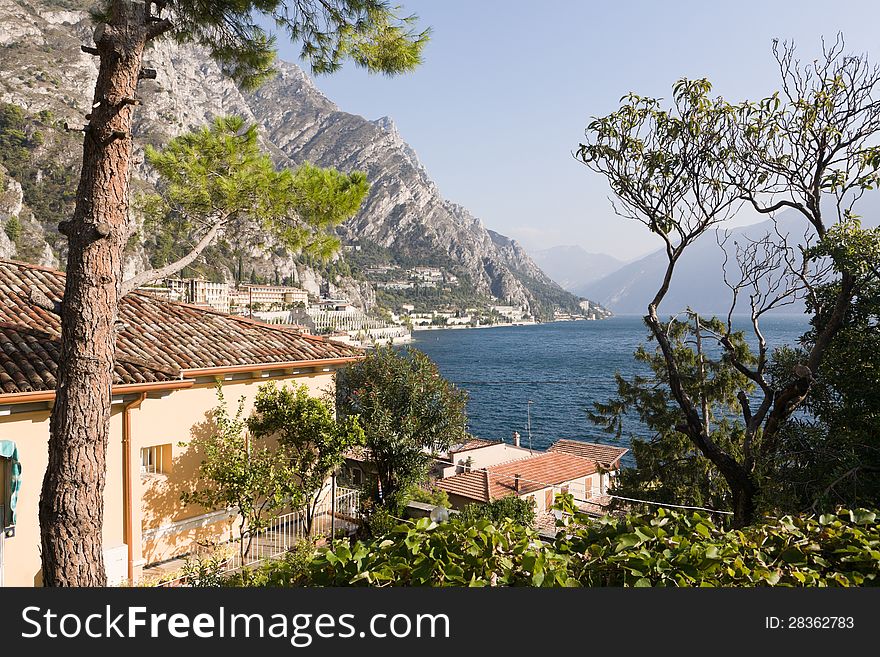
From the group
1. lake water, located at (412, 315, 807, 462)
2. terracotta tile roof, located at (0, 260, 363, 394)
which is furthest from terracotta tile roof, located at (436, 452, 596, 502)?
terracotta tile roof, located at (0, 260, 363, 394)

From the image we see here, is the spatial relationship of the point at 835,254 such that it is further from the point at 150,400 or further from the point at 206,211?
the point at 150,400

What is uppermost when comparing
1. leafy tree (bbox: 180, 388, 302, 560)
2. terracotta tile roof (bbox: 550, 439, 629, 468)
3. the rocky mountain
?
the rocky mountain

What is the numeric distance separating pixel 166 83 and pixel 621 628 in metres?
137

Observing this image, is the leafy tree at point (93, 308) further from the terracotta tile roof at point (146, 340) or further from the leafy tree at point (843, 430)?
the leafy tree at point (843, 430)

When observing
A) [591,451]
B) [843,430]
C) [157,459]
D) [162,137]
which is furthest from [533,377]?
[162,137]

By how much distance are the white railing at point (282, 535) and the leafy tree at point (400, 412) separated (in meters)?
1.10

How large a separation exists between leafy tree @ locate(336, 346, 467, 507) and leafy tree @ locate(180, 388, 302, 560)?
3303 mm

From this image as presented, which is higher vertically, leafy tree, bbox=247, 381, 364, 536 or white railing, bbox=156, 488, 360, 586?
leafy tree, bbox=247, 381, 364, 536

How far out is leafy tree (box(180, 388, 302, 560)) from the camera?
794cm

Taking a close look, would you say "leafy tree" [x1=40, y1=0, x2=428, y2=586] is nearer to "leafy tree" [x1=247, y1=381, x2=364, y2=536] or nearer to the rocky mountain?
the rocky mountain

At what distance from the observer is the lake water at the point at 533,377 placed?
40806 mm

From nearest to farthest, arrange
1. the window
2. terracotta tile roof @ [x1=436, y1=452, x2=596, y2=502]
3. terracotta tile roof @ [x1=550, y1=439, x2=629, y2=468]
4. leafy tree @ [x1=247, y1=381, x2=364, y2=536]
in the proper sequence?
1. the window
2. leafy tree @ [x1=247, y1=381, x2=364, y2=536]
3. terracotta tile roof @ [x1=436, y1=452, x2=596, y2=502]
4. terracotta tile roof @ [x1=550, y1=439, x2=629, y2=468]

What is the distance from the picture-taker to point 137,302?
10.4m

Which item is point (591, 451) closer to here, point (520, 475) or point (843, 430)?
point (520, 475)
